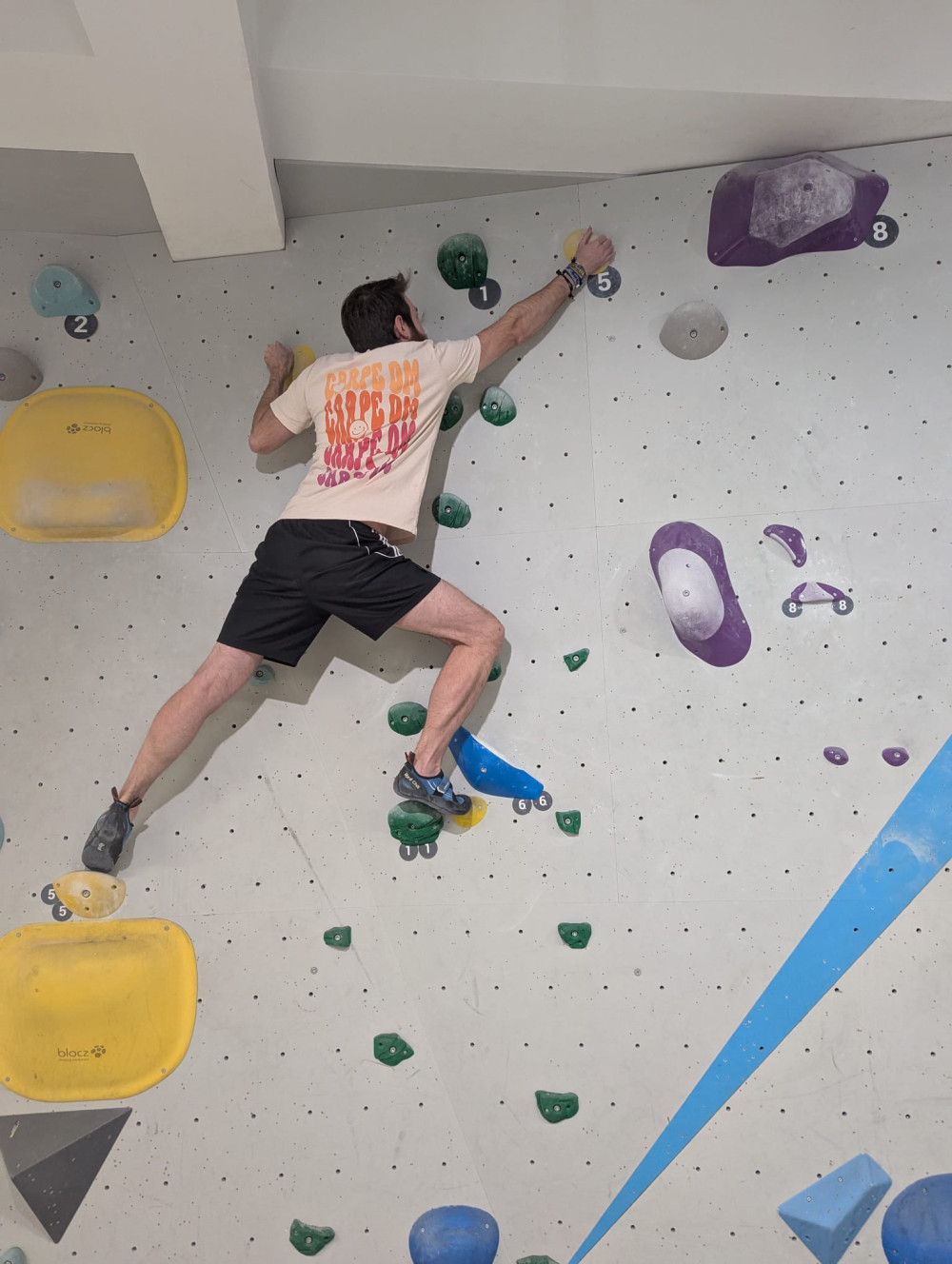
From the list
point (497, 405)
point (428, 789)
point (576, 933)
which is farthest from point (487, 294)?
point (576, 933)

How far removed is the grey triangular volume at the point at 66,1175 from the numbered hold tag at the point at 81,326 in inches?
78.7

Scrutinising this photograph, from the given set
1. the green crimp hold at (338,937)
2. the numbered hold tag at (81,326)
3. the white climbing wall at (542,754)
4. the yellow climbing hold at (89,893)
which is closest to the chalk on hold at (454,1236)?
the white climbing wall at (542,754)

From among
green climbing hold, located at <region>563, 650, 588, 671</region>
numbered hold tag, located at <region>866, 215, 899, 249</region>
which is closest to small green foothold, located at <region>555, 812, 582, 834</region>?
green climbing hold, located at <region>563, 650, 588, 671</region>

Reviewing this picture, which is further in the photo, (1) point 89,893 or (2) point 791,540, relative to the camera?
(1) point 89,893

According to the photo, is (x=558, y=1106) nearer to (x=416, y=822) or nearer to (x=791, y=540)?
(x=416, y=822)

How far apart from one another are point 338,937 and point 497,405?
138 cm

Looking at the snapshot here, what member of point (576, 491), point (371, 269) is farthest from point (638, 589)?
point (371, 269)

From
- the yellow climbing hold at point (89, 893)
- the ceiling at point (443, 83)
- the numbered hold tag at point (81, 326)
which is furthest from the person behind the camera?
the numbered hold tag at point (81, 326)

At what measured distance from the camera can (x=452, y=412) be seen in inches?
90.3

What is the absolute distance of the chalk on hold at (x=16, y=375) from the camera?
238 cm

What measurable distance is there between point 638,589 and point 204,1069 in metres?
1.62

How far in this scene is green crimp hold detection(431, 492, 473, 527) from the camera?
2.28m

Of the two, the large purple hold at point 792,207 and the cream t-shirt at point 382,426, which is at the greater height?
the large purple hold at point 792,207

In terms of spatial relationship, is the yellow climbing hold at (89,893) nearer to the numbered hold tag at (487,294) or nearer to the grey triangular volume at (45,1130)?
the grey triangular volume at (45,1130)
